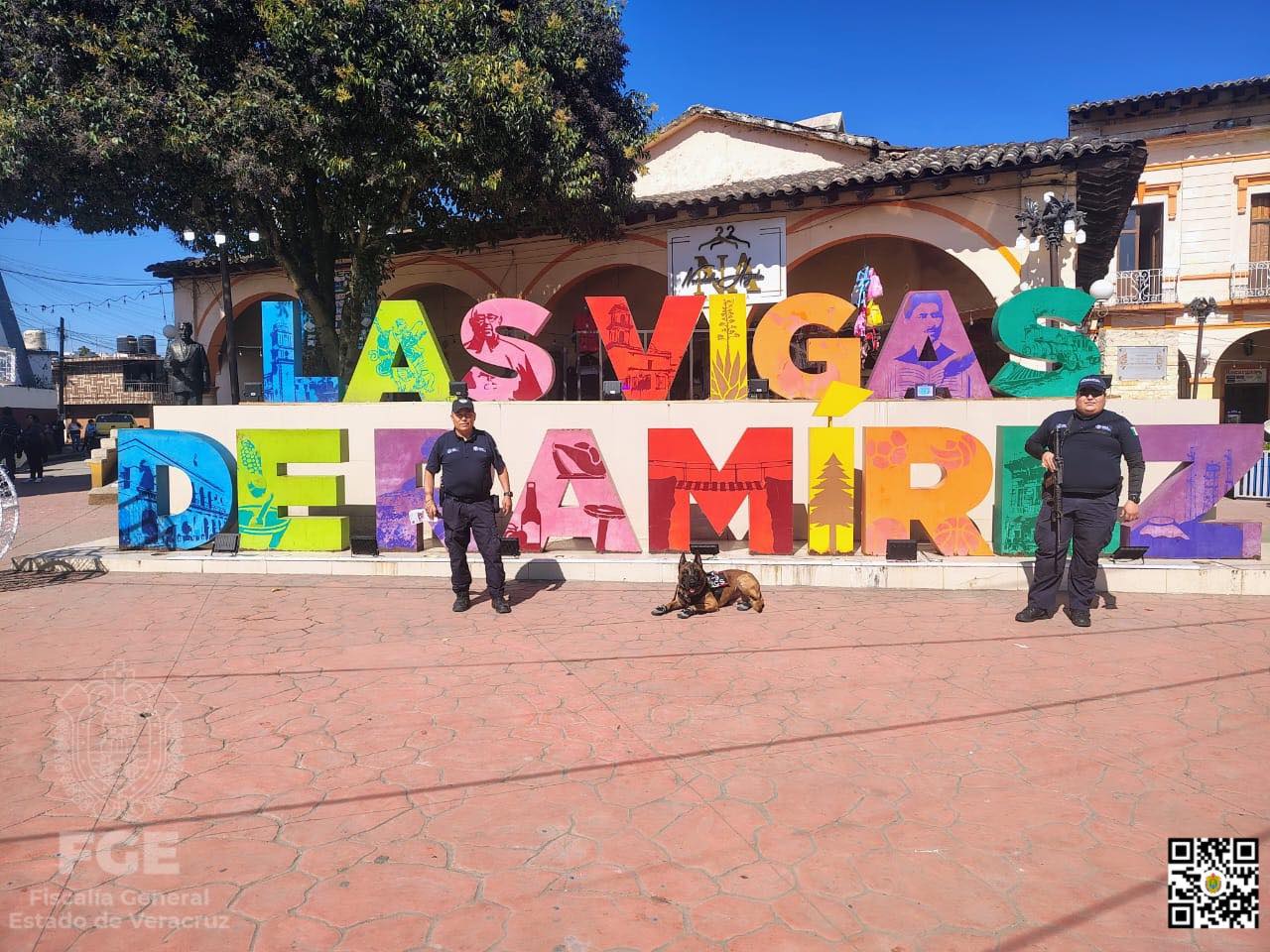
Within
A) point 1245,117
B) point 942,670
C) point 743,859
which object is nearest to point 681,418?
point 942,670

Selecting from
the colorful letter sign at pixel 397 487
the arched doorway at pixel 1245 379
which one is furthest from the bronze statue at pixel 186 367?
the arched doorway at pixel 1245 379

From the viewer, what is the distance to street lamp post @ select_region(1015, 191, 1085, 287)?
11.1m

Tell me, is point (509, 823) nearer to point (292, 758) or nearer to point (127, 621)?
point (292, 758)

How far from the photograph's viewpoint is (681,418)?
27.3ft

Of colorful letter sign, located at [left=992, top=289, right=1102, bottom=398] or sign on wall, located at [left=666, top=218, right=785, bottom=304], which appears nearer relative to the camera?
colorful letter sign, located at [left=992, top=289, right=1102, bottom=398]

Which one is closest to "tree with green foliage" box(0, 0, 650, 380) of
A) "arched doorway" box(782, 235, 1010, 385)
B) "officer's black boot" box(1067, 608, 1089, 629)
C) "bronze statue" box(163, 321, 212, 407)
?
"bronze statue" box(163, 321, 212, 407)

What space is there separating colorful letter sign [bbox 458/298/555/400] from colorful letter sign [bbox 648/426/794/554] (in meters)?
1.73

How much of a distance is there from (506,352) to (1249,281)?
20048mm

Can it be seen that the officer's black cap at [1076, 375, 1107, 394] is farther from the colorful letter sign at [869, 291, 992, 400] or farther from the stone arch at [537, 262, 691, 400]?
the stone arch at [537, 262, 691, 400]

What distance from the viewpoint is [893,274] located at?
1520 centimetres

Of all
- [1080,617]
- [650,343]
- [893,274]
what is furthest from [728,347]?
[893,274]

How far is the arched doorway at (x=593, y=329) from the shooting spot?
16.3m

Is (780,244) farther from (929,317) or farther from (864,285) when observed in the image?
(929,317)

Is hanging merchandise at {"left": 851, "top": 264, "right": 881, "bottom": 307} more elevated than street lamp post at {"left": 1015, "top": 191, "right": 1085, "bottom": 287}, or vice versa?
street lamp post at {"left": 1015, "top": 191, "right": 1085, "bottom": 287}
